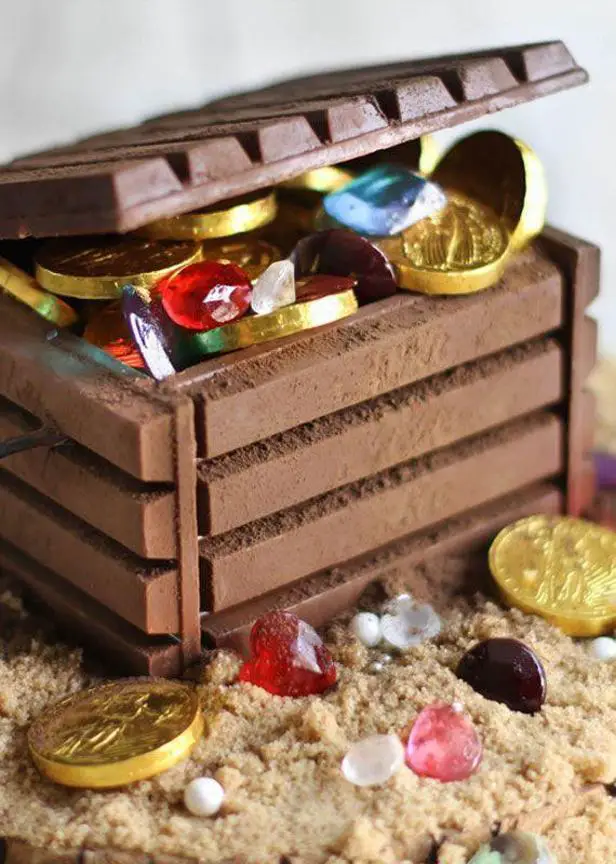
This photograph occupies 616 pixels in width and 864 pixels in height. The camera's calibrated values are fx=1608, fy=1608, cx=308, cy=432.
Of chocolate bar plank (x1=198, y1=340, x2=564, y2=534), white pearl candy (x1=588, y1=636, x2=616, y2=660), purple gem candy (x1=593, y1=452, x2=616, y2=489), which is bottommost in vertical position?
purple gem candy (x1=593, y1=452, x2=616, y2=489)

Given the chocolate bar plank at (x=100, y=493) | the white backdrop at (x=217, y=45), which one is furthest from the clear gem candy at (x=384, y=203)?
the white backdrop at (x=217, y=45)

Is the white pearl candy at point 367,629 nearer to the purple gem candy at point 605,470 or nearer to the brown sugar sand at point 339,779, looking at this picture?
the brown sugar sand at point 339,779

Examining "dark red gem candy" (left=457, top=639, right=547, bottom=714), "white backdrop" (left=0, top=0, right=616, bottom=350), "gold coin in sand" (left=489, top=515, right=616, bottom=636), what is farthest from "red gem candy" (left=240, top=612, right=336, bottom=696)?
"white backdrop" (left=0, top=0, right=616, bottom=350)

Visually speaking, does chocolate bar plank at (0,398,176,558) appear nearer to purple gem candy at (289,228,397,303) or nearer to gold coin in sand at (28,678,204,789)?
gold coin in sand at (28,678,204,789)

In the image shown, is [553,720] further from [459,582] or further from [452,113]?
[452,113]

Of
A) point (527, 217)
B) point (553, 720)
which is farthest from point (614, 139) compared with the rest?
point (553, 720)

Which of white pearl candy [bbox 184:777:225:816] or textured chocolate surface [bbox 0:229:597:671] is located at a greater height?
textured chocolate surface [bbox 0:229:597:671]

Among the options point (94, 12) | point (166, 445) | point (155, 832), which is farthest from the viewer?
point (94, 12)
